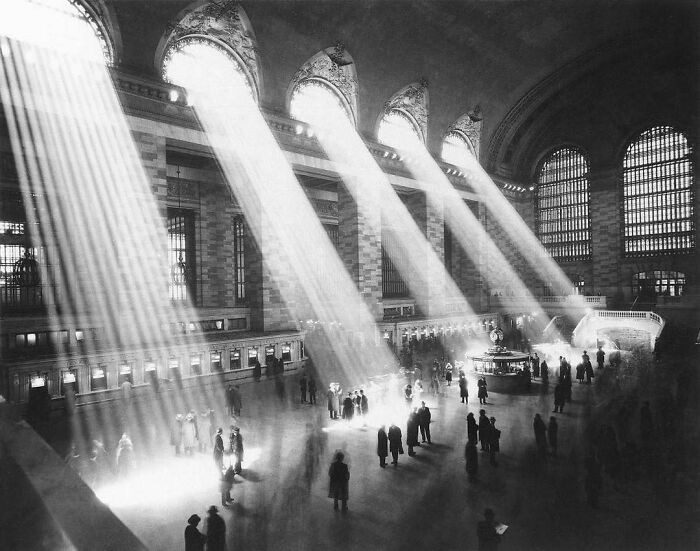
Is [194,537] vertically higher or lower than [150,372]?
lower

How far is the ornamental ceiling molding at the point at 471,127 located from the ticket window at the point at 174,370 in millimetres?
19996

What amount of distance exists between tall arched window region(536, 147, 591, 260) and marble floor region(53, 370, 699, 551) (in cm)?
2428

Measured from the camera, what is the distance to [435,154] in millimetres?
26906

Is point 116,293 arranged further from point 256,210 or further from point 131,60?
point 131,60

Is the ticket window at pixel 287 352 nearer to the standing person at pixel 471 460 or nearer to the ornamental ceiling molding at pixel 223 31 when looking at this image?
the ornamental ceiling molding at pixel 223 31

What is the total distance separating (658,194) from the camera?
29.0 meters

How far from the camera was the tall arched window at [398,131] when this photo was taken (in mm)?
24828

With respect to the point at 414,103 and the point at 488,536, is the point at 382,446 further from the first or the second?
the point at 414,103

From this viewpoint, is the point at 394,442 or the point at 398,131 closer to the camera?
the point at 394,442

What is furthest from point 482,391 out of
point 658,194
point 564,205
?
point 564,205

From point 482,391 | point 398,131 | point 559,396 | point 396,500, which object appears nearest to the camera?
point 396,500

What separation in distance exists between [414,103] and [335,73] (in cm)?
550

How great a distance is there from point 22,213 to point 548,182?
30.9 m

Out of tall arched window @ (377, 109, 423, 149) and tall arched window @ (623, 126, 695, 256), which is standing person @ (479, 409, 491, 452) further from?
tall arched window @ (623, 126, 695, 256)
